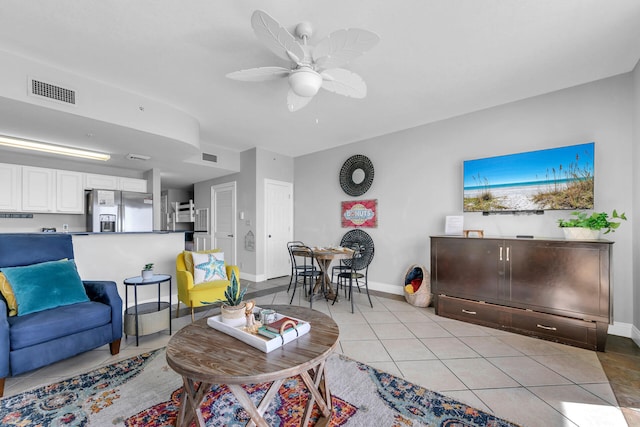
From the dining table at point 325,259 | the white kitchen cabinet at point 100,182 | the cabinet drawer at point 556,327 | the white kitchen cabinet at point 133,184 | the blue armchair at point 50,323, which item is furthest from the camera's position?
the white kitchen cabinet at point 133,184

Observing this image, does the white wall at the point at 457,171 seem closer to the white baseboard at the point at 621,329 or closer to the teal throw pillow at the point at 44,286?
the white baseboard at the point at 621,329

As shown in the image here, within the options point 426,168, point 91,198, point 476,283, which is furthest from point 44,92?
point 476,283

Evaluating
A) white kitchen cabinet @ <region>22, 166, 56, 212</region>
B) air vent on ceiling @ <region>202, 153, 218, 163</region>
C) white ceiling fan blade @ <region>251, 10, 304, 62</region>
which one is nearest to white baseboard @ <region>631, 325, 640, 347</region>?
white ceiling fan blade @ <region>251, 10, 304, 62</region>

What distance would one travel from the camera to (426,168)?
162 inches

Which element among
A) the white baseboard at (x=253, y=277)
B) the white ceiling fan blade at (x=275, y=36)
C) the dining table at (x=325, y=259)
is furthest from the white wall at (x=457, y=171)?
the white ceiling fan blade at (x=275, y=36)

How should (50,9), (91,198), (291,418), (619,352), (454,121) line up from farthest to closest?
1. (91,198)
2. (454,121)
3. (619,352)
4. (50,9)
5. (291,418)

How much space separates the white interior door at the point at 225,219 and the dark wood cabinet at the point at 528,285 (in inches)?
159

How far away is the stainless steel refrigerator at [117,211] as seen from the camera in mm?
4504

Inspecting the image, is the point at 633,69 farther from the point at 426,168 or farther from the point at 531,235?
the point at 426,168

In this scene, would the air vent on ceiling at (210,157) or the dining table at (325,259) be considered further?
the air vent on ceiling at (210,157)

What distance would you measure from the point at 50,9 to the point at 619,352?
5.28 metres

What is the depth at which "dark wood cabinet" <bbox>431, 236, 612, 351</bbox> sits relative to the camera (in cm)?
249

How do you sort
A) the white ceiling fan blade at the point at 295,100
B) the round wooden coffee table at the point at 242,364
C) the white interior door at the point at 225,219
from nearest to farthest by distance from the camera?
the round wooden coffee table at the point at 242,364 → the white ceiling fan blade at the point at 295,100 → the white interior door at the point at 225,219

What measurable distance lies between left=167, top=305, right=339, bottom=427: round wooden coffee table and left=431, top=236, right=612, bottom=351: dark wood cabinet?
2.19 m
